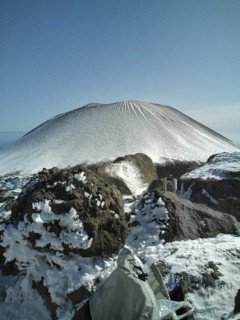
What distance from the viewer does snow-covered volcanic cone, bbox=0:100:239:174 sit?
36500mm

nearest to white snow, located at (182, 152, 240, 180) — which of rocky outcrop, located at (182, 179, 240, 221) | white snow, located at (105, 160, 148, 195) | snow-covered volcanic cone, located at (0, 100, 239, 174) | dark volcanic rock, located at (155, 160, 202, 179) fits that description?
rocky outcrop, located at (182, 179, 240, 221)

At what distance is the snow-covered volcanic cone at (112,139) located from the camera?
36.5 m

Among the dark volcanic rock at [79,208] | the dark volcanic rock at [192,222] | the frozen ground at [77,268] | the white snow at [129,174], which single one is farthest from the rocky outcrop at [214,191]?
the dark volcanic rock at [79,208]

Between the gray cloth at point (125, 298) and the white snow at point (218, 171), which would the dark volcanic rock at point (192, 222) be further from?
the white snow at point (218, 171)

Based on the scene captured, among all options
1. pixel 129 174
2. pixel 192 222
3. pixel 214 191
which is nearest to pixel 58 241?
pixel 192 222

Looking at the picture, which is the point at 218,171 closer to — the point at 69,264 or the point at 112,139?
the point at 69,264

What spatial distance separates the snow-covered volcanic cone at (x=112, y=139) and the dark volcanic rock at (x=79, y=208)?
87.7 ft

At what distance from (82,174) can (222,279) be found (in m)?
4.15

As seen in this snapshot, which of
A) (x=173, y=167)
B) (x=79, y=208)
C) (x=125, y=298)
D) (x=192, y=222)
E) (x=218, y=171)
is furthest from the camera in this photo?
(x=173, y=167)

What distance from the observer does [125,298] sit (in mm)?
3139

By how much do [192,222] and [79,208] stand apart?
142 inches

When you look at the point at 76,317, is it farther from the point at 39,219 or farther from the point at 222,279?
the point at 222,279

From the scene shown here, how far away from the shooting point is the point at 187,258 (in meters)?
6.23

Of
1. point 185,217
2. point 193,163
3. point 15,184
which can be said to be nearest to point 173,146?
point 193,163
